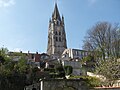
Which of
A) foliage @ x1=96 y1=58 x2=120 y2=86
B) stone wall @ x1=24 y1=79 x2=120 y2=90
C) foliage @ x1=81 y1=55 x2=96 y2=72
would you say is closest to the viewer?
stone wall @ x1=24 y1=79 x2=120 y2=90

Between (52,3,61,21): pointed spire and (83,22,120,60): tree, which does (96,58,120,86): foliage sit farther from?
(52,3,61,21): pointed spire

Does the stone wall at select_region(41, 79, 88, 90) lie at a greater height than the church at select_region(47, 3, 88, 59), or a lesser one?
lesser

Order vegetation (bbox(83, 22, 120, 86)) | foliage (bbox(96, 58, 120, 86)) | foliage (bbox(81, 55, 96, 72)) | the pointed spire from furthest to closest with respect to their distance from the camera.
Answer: the pointed spire → foliage (bbox(81, 55, 96, 72)) → vegetation (bbox(83, 22, 120, 86)) → foliage (bbox(96, 58, 120, 86))

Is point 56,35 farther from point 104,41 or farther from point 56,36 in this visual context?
point 104,41

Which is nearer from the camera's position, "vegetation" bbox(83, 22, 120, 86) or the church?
"vegetation" bbox(83, 22, 120, 86)

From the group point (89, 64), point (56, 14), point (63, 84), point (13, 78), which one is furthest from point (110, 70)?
point (56, 14)

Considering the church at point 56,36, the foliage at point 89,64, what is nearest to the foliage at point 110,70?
the foliage at point 89,64

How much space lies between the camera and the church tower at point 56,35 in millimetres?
115375

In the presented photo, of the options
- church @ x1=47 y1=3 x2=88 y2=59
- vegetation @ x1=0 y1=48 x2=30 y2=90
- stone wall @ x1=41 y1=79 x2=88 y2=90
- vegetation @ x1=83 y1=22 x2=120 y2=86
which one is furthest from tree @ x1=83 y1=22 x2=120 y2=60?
church @ x1=47 y1=3 x2=88 y2=59

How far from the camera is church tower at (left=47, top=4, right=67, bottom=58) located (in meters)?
115

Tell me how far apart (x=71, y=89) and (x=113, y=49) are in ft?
119

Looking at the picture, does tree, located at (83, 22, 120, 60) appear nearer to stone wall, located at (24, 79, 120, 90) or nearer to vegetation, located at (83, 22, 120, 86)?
vegetation, located at (83, 22, 120, 86)

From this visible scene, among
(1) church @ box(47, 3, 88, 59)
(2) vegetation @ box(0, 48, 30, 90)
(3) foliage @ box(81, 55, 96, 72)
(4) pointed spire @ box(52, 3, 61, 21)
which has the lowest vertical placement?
(2) vegetation @ box(0, 48, 30, 90)

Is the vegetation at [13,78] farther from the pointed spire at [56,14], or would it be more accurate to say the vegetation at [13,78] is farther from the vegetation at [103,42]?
the pointed spire at [56,14]
